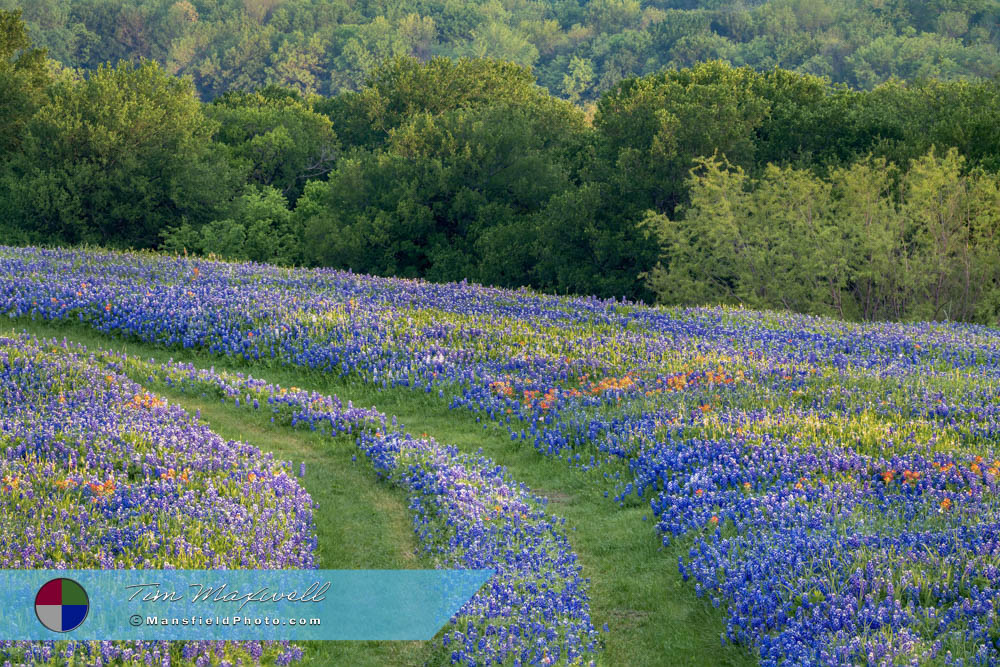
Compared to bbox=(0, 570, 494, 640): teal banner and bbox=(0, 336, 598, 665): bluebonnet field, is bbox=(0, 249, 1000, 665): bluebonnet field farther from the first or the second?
bbox=(0, 570, 494, 640): teal banner

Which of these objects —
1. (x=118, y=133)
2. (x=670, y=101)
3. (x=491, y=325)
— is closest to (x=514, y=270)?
(x=670, y=101)

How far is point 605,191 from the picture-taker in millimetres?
46219

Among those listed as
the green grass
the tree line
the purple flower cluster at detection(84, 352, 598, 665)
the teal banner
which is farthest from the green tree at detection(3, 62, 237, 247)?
the teal banner

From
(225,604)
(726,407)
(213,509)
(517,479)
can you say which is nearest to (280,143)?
(726,407)

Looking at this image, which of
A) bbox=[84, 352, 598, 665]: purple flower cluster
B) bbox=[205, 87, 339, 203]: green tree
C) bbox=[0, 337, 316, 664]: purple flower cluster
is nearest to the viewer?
bbox=[84, 352, 598, 665]: purple flower cluster

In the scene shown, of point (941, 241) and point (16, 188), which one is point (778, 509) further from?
point (16, 188)

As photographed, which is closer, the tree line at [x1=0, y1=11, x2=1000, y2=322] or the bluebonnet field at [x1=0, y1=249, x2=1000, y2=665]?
the bluebonnet field at [x1=0, y1=249, x2=1000, y2=665]

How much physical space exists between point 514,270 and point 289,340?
31002 mm

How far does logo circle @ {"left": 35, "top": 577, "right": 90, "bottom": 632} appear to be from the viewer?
7629 millimetres

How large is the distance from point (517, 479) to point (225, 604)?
17.4ft

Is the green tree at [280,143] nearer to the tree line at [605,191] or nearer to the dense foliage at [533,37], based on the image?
the tree line at [605,191]

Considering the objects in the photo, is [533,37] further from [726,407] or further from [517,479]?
[517,479]

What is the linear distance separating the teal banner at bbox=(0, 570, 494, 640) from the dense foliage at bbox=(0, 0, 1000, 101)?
10656 cm

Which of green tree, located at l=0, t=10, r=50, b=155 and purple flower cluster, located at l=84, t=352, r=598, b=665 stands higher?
green tree, located at l=0, t=10, r=50, b=155
